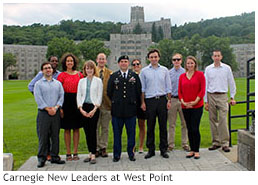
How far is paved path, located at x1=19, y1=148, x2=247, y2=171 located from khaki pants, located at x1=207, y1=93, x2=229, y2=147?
1.49 ft

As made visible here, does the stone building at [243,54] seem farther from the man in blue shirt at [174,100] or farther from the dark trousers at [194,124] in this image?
the dark trousers at [194,124]

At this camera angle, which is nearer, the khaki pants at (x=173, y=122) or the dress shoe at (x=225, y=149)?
the dress shoe at (x=225, y=149)

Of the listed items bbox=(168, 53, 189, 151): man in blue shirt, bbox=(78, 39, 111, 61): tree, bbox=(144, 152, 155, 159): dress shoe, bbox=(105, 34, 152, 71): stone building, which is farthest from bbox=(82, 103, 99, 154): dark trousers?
bbox=(105, 34, 152, 71): stone building

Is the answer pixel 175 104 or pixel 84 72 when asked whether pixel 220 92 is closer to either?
pixel 175 104

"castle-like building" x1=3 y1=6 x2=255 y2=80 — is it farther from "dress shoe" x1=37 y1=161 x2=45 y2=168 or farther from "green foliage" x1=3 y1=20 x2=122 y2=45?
"dress shoe" x1=37 y1=161 x2=45 y2=168

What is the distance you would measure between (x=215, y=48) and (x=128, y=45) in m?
40.2

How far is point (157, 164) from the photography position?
5715 mm

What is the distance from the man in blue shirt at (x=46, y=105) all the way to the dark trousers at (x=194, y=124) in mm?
2520

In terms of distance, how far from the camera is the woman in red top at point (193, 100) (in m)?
6.04

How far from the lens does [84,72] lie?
243 inches

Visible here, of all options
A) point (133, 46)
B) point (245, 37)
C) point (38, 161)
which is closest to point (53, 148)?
point (38, 161)

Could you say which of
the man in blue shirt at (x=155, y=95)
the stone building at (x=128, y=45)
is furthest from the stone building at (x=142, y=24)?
the man in blue shirt at (x=155, y=95)

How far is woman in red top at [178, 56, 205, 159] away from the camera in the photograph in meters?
6.04

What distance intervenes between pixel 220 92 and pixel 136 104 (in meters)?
1.92
